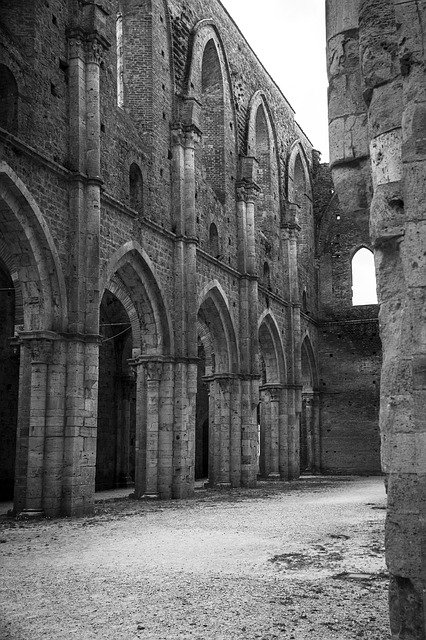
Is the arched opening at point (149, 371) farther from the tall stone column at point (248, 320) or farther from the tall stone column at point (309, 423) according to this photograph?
the tall stone column at point (309, 423)

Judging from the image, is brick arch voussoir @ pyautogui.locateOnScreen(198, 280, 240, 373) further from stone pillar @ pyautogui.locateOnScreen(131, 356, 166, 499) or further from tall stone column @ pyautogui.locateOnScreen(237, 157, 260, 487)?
stone pillar @ pyautogui.locateOnScreen(131, 356, 166, 499)

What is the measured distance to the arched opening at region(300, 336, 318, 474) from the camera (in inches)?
1094

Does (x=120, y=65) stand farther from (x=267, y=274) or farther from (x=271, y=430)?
(x=271, y=430)

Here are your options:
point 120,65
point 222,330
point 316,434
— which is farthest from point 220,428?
point 316,434

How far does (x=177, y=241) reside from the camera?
16328 millimetres

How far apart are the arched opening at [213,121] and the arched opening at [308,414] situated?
9436 millimetres

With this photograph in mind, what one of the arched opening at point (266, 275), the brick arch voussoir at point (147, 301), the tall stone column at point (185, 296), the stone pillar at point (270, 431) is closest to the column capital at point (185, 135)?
the tall stone column at point (185, 296)

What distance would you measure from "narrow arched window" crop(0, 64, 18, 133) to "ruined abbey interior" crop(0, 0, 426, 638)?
0.02 meters

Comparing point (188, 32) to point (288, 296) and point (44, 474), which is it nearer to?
point (288, 296)

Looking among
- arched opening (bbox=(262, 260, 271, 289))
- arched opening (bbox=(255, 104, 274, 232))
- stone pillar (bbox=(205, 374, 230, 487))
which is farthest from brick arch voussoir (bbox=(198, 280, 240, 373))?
arched opening (bbox=(255, 104, 274, 232))

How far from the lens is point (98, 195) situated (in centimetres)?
1295

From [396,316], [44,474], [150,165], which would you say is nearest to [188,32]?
[150,165]

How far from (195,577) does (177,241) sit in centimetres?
1073

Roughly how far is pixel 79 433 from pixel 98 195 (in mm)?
4014
